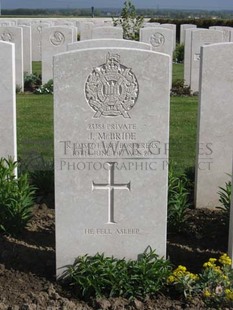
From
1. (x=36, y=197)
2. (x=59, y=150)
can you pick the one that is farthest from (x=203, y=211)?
(x=59, y=150)

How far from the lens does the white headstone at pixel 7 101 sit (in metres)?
5.59

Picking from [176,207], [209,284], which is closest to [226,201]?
[176,207]

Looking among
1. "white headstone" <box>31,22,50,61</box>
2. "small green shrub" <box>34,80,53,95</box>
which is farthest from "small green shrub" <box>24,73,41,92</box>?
"white headstone" <box>31,22,50,61</box>

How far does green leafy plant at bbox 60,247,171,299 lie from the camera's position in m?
4.21

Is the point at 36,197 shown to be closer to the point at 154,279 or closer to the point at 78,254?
the point at 78,254

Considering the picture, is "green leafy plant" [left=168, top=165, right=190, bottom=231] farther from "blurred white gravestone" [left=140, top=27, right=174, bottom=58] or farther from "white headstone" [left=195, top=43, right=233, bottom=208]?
"blurred white gravestone" [left=140, top=27, right=174, bottom=58]

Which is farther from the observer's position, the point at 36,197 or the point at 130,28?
the point at 130,28

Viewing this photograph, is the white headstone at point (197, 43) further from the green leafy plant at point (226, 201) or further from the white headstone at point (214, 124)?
the green leafy plant at point (226, 201)

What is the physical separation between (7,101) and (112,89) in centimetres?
175

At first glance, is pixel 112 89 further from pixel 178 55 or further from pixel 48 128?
pixel 178 55

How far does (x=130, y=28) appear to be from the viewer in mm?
16219

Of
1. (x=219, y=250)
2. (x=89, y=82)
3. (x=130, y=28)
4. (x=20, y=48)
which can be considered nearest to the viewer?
(x=89, y=82)

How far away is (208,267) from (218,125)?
2.01m

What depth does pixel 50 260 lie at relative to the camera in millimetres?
4762
